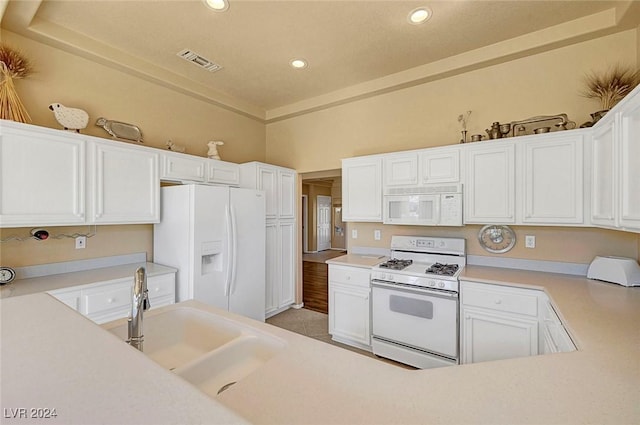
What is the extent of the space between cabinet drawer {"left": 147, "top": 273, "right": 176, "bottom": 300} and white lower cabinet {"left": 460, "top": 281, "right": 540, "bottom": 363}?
9.02 feet

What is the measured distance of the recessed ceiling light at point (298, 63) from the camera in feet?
9.77

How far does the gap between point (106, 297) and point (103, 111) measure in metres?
1.87

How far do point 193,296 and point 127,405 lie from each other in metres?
2.39

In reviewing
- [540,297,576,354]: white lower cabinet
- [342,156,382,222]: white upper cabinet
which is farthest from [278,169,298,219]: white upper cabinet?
[540,297,576,354]: white lower cabinet

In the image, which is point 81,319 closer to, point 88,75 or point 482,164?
point 88,75

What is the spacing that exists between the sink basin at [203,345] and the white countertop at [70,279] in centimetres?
120

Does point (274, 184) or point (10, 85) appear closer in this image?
point (10, 85)

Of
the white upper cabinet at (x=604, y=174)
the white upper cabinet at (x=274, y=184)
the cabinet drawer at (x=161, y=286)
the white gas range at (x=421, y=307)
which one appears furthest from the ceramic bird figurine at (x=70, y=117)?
the white upper cabinet at (x=604, y=174)

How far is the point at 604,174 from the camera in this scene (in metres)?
1.99

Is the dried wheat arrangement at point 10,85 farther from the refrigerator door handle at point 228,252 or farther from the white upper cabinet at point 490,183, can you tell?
the white upper cabinet at point 490,183

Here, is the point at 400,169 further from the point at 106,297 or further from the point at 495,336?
the point at 106,297

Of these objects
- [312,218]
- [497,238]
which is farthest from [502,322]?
[312,218]

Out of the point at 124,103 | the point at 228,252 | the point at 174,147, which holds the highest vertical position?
the point at 124,103

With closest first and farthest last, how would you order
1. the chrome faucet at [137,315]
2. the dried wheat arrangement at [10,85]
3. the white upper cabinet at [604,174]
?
the chrome faucet at [137,315]
the white upper cabinet at [604,174]
the dried wheat arrangement at [10,85]
